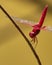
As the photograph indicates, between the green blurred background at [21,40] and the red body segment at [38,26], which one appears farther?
the green blurred background at [21,40]

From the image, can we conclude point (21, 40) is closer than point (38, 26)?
No

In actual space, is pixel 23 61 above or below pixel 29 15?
below

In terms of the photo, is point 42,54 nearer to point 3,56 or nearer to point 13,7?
point 3,56

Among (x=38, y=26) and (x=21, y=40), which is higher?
(x=21, y=40)

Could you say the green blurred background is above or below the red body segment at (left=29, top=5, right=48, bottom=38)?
above

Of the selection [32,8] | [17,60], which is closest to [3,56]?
[17,60]

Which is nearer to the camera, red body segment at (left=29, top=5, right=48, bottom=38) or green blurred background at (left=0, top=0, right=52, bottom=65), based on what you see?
red body segment at (left=29, top=5, right=48, bottom=38)

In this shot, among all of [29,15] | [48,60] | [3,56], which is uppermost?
[29,15]

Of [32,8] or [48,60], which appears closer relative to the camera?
[48,60]
